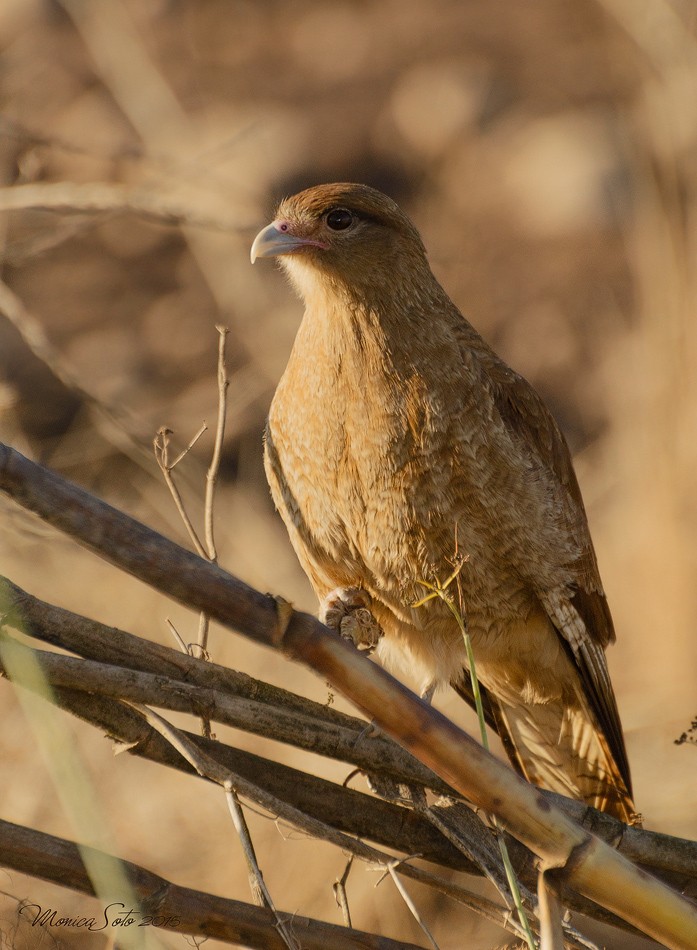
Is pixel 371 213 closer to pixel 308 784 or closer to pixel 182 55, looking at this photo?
pixel 308 784

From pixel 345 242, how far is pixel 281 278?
9.57 ft

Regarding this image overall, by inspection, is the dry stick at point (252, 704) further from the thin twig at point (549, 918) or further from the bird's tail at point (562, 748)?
the bird's tail at point (562, 748)

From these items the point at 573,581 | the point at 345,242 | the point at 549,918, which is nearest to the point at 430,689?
the point at 573,581

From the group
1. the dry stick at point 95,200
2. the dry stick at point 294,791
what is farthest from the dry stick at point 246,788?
the dry stick at point 95,200

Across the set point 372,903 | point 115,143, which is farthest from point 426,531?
point 115,143

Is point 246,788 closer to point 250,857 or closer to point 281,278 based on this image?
point 250,857

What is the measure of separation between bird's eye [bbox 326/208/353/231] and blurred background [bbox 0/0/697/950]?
63 cm

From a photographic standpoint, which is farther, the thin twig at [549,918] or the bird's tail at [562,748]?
the bird's tail at [562,748]

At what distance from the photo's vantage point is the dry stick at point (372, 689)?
1.71 metres

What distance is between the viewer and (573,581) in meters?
3.68

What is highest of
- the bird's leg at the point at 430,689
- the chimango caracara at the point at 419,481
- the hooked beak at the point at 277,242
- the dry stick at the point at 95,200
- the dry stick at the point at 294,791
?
the dry stick at the point at 95,200

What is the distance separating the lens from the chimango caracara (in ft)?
11.0

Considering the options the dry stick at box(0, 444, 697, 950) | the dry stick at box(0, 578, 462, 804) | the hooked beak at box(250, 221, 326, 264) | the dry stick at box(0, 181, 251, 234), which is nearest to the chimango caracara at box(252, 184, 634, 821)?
the hooked beak at box(250, 221, 326, 264)

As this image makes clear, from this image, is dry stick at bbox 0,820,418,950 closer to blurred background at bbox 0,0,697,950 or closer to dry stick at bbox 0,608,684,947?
dry stick at bbox 0,608,684,947
